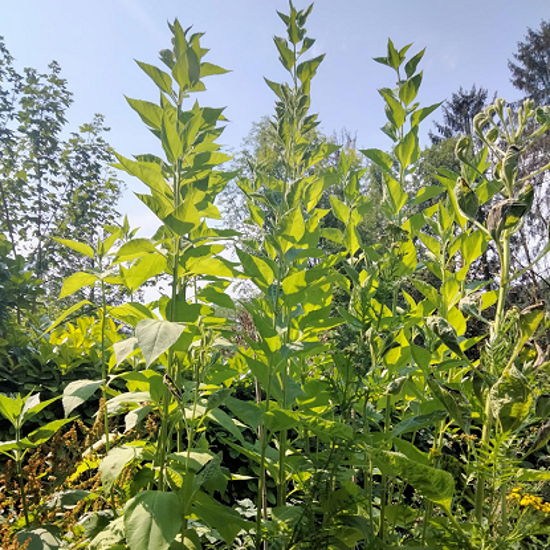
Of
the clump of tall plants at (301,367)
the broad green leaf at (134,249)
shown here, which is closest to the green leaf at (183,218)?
the clump of tall plants at (301,367)

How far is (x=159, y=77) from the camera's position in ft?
3.52

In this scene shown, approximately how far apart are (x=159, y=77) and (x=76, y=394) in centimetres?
84

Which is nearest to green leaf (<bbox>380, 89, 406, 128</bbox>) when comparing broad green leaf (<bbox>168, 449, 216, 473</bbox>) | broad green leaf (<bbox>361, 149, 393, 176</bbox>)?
broad green leaf (<bbox>361, 149, 393, 176</bbox>)

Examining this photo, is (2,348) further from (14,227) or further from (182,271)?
(14,227)

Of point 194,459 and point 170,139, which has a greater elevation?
point 170,139

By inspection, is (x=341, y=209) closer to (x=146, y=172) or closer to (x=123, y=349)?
(x=146, y=172)

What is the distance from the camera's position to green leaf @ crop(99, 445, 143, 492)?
0.81m

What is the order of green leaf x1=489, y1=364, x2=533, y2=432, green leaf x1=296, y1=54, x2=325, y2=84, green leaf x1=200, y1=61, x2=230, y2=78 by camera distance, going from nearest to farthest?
green leaf x1=489, y1=364, x2=533, y2=432
green leaf x1=200, y1=61, x2=230, y2=78
green leaf x1=296, y1=54, x2=325, y2=84

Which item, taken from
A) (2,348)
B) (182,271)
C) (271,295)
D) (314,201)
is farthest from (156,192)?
(2,348)

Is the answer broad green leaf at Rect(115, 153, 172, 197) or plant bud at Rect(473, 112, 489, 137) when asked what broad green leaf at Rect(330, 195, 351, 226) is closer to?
plant bud at Rect(473, 112, 489, 137)

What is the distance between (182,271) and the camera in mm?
999

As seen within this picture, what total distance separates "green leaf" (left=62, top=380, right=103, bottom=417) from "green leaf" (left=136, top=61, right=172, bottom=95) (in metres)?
0.80

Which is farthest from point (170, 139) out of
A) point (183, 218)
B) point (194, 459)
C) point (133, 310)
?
point (194, 459)

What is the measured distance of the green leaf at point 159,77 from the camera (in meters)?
1.05
